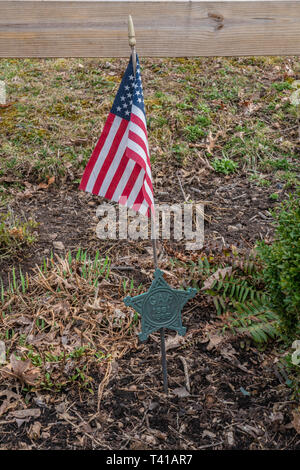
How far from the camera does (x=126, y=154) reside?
232 cm

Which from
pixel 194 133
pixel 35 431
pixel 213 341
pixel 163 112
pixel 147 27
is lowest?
pixel 35 431

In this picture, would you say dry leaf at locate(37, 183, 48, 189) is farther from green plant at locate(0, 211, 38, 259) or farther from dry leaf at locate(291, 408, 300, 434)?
dry leaf at locate(291, 408, 300, 434)

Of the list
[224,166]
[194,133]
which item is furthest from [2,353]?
[194,133]

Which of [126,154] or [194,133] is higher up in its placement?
[126,154]

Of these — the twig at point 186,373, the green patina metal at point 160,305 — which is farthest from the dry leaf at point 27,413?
the twig at point 186,373

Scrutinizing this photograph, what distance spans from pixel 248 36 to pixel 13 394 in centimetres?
241

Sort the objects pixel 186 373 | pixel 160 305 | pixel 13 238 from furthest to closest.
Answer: pixel 13 238, pixel 186 373, pixel 160 305

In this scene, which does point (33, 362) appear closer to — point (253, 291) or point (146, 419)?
point (146, 419)

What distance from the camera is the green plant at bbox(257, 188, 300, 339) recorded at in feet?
7.08

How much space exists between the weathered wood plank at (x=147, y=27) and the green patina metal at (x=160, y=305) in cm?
134

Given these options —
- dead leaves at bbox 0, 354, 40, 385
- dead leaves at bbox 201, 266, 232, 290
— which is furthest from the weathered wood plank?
dead leaves at bbox 0, 354, 40, 385

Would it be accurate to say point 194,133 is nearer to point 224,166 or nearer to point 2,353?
point 224,166

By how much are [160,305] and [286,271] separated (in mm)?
651

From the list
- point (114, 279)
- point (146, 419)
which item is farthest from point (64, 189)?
point (146, 419)
